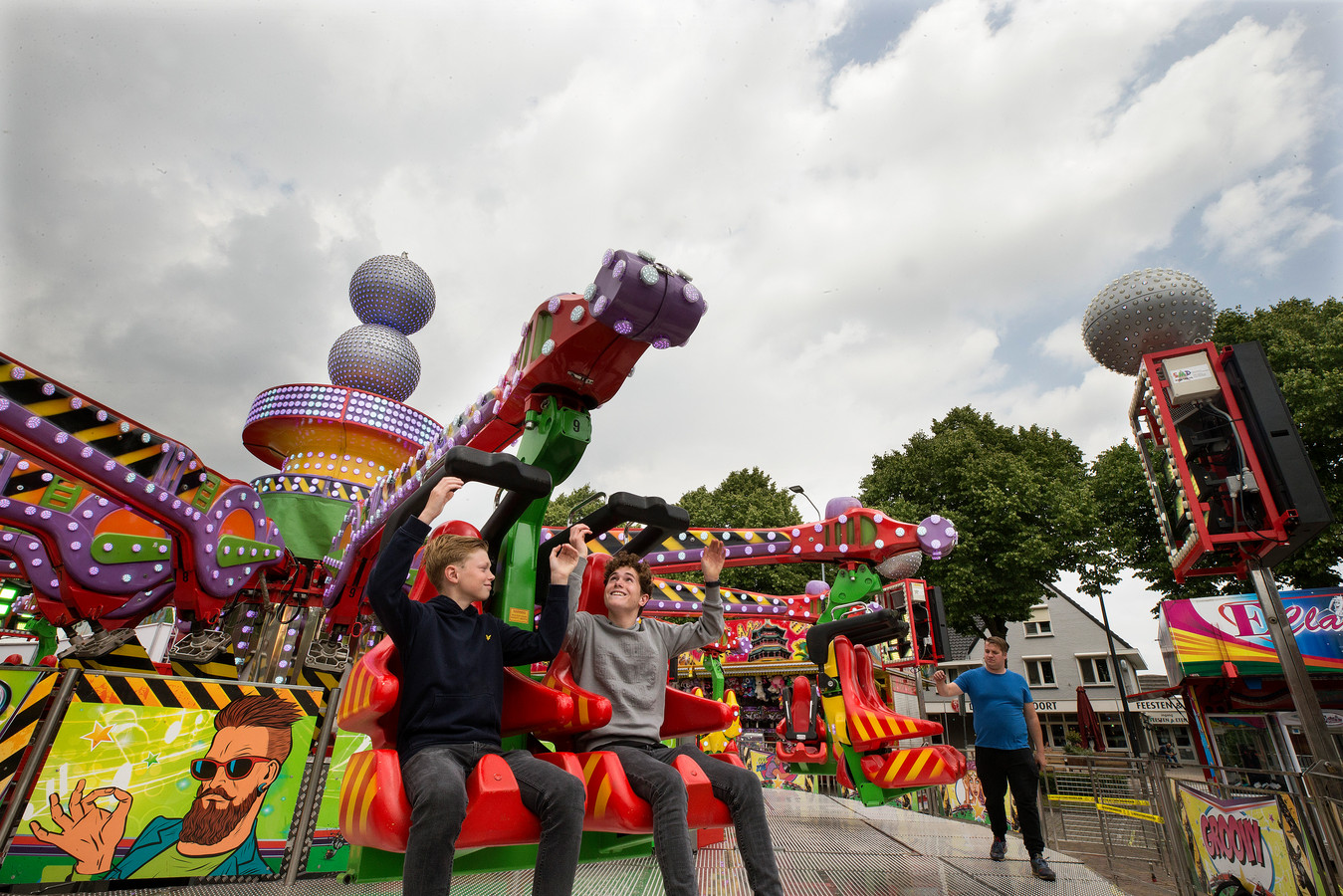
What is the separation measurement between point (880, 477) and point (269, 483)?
17321mm

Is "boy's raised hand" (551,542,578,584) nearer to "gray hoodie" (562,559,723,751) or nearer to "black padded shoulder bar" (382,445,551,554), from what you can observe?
"gray hoodie" (562,559,723,751)

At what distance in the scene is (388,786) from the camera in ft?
6.42

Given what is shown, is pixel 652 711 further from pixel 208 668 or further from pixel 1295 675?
pixel 208 668

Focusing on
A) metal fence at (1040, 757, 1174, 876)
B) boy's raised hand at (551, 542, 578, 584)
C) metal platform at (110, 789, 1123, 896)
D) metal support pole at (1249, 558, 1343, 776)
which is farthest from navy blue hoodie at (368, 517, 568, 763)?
metal support pole at (1249, 558, 1343, 776)

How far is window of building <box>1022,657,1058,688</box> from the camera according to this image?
1095 inches

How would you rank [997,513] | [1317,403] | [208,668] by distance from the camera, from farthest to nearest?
[997,513], [1317,403], [208,668]

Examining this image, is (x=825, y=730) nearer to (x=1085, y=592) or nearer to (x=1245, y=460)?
(x=1245, y=460)

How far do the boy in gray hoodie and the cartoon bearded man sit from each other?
7.73 feet

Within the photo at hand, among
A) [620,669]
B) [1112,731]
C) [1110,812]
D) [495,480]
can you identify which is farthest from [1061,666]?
[495,480]

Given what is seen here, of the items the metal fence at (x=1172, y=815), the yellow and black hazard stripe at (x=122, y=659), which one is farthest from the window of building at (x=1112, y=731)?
the yellow and black hazard stripe at (x=122, y=659)

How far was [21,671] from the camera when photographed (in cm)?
327

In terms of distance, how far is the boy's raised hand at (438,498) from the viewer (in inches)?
91.0

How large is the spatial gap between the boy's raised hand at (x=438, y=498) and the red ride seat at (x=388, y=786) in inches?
17.6

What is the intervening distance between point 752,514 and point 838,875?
21.1 m
